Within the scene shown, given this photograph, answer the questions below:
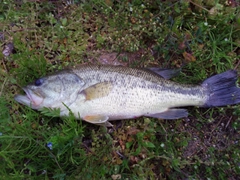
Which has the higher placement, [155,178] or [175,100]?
[175,100]

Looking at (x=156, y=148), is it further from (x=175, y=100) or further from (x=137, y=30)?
(x=137, y=30)

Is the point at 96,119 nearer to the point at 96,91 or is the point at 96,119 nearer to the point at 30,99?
the point at 96,91

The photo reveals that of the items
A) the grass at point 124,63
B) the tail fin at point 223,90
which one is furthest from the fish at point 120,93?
the grass at point 124,63

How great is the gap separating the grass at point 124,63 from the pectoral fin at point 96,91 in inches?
16.7

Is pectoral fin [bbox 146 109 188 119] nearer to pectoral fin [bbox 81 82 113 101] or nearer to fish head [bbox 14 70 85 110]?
pectoral fin [bbox 81 82 113 101]

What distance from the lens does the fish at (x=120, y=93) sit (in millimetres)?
3611

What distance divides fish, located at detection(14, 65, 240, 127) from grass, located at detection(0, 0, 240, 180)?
212mm

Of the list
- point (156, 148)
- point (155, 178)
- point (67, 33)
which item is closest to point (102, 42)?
point (67, 33)

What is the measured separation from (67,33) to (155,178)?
8.38 feet

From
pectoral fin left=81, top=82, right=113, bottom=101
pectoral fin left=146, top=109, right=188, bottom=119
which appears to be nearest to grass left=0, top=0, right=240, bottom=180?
pectoral fin left=146, top=109, right=188, bottom=119

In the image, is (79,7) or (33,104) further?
(79,7)

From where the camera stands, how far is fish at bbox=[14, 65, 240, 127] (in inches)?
142

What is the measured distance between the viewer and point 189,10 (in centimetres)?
418

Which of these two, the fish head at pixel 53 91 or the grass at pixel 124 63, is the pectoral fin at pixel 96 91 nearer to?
the fish head at pixel 53 91
